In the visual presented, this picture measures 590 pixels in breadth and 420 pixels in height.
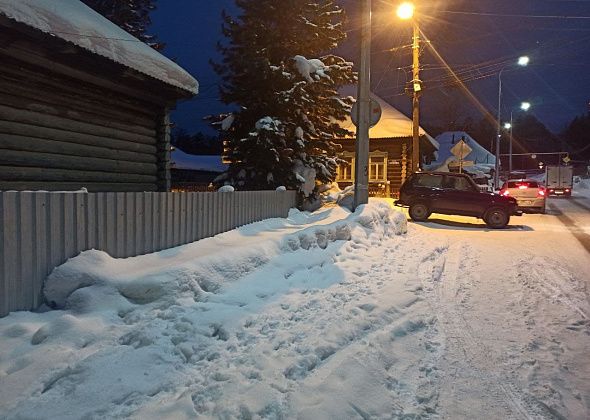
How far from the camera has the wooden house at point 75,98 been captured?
620 cm

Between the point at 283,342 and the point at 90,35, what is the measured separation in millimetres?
5914

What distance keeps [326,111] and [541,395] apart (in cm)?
1198

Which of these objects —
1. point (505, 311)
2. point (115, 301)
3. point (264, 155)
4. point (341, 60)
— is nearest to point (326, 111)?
point (341, 60)

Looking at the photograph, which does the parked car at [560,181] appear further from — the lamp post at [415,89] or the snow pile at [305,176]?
the snow pile at [305,176]

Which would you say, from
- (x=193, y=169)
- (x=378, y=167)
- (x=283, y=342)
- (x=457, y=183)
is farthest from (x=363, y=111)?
(x=193, y=169)

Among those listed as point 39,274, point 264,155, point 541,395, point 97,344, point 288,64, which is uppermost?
point 288,64

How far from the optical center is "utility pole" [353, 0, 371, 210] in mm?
11195

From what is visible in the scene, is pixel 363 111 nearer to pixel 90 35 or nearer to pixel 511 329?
pixel 90 35

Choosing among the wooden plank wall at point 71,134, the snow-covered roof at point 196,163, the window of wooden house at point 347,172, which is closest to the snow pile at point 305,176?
the wooden plank wall at point 71,134

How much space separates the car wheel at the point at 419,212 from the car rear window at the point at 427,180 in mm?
815

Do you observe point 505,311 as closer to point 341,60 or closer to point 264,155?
point 264,155

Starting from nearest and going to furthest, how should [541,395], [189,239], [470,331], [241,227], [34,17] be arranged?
[541,395]
[470,331]
[34,17]
[189,239]
[241,227]

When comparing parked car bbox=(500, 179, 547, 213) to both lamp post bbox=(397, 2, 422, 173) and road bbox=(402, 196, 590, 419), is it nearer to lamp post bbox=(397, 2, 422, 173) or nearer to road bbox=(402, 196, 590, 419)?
lamp post bbox=(397, 2, 422, 173)

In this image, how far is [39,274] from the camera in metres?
4.08
